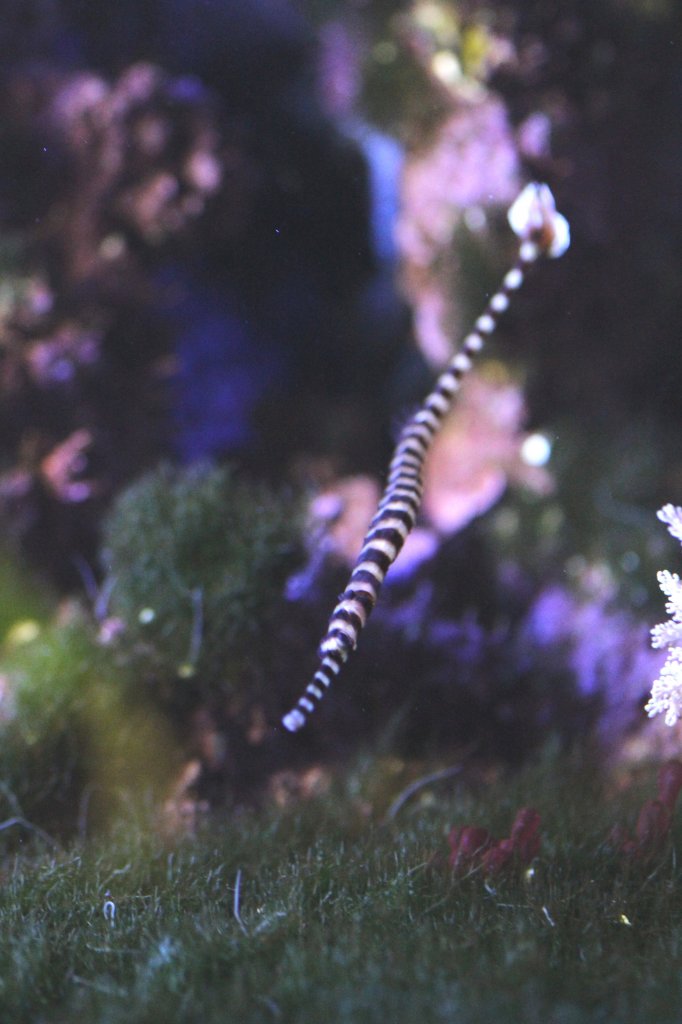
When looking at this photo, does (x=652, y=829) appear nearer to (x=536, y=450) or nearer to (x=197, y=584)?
(x=197, y=584)

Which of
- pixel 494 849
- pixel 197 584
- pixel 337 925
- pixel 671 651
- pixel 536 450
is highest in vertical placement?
pixel 536 450

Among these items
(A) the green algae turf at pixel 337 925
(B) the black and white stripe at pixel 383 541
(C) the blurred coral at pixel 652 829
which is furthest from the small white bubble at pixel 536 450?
(C) the blurred coral at pixel 652 829

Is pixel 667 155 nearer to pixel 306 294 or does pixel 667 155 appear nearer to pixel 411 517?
pixel 306 294

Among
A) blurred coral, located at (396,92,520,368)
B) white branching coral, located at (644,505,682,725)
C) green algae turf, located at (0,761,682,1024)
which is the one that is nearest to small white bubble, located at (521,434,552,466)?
blurred coral, located at (396,92,520,368)

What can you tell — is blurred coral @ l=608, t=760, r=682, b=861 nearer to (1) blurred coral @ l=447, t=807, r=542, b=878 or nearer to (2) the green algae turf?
(2) the green algae turf

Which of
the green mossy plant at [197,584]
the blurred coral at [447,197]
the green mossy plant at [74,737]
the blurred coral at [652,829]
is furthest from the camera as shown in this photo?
the blurred coral at [447,197]

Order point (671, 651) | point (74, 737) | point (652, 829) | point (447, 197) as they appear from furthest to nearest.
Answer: point (447, 197) → point (74, 737) → point (652, 829) → point (671, 651)

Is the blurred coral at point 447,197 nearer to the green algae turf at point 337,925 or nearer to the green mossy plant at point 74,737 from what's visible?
the green mossy plant at point 74,737

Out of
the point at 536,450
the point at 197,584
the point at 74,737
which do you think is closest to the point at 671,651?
the point at 197,584
